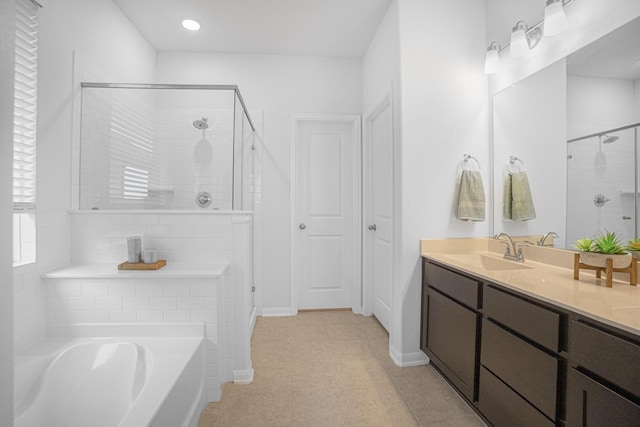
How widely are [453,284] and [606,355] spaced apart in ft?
2.82

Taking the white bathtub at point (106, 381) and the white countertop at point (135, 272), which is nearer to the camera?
the white bathtub at point (106, 381)

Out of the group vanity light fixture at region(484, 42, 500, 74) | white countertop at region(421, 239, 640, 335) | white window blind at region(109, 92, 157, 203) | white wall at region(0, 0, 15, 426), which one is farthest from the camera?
white window blind at region(109, 92, 157, 203)

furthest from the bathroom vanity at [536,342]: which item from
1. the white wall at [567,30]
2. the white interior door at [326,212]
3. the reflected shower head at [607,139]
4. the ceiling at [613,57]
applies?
the white interior door at [326,212]

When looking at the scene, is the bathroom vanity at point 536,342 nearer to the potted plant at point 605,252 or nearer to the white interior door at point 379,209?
the potted plant at point 605,252

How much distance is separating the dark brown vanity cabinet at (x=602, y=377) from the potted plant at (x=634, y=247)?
0.65 meters

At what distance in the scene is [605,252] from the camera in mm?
1359

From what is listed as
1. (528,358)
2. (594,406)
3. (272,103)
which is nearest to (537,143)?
(528,358)

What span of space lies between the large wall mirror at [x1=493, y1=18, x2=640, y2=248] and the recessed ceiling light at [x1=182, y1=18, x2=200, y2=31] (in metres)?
2.63

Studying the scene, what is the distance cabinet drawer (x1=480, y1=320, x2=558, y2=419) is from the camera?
1144 millimetres

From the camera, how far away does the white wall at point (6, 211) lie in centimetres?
37

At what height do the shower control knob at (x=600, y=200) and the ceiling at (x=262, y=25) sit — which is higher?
the ceiling at (x=262, y=25)

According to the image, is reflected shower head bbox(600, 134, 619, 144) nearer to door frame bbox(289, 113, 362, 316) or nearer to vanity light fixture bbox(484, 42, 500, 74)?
vanity light fixture bbox(484, 42, 500, 74)

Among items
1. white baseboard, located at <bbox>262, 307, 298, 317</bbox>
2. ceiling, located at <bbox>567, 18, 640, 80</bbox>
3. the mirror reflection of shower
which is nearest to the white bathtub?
the mirror reflection of shower

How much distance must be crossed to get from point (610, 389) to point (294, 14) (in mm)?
2988
